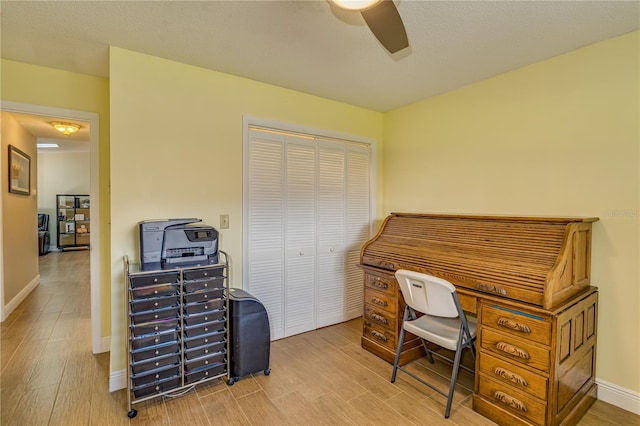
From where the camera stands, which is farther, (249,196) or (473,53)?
(249,196)

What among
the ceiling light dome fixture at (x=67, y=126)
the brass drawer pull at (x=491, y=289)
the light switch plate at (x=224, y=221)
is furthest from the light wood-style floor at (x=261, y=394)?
the ceiling light dome fixture at (x=67, y=126)

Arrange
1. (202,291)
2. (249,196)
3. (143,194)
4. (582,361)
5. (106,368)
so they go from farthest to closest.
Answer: (249,196), (106,368), (143,194), (202,291), (582,361)

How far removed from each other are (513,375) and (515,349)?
159mm

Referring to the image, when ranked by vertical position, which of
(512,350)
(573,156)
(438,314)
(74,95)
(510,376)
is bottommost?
(510,376)

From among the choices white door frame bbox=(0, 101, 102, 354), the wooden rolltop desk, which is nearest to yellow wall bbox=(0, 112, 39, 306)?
white door frame bbox=(0, 101, 102, 354)

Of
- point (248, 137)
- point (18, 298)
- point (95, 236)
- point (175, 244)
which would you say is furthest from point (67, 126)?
point (175, 244)

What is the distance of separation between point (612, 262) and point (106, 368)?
3772 mm

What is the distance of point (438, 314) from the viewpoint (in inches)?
80.3

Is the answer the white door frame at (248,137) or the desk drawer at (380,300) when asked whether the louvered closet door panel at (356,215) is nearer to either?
the white door frame at (248,137)

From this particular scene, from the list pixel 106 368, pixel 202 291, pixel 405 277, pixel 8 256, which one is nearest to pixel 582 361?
pixel 405 277

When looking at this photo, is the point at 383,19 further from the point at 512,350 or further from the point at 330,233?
the point at 330,233

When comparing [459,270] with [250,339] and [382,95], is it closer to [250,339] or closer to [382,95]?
[250,339]

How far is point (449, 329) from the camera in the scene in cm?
218

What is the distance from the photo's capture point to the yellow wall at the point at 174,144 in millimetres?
2223
